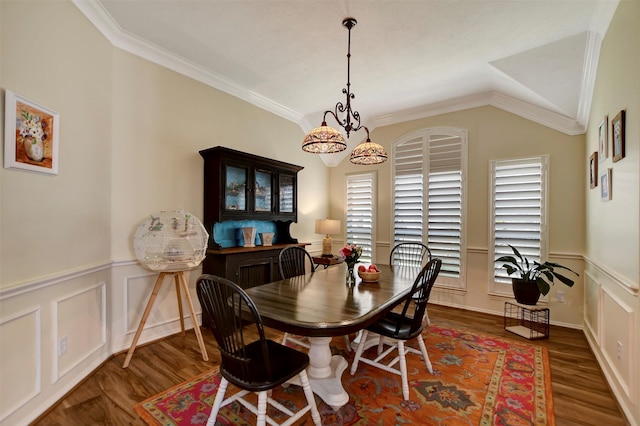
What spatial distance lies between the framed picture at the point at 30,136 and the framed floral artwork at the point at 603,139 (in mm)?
4262

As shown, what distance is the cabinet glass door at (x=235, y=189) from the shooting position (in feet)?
11.0

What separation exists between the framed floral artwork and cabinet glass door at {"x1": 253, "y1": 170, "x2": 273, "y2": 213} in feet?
11.3

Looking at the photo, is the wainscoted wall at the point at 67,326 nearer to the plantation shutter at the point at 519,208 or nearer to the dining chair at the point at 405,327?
the dining chair at the point at 405,327

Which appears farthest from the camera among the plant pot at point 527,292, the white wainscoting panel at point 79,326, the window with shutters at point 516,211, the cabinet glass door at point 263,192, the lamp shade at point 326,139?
the cabinet glass door at point 263,192

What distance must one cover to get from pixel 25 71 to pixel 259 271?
266cm

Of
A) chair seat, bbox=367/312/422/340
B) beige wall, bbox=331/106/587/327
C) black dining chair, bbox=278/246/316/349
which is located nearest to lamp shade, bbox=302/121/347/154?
black dining chair, bbox=278/246/316/349

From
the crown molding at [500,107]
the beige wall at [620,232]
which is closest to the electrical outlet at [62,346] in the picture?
the beige wall at [620,232]

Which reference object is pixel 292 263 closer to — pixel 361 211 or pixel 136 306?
pixel 136 306

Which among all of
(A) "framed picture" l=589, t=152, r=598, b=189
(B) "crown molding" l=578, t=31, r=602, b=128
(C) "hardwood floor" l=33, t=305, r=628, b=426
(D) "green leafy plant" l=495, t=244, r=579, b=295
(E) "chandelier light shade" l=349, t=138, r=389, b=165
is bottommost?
(C) "hardwood floor" l=33, t=305, r=628, b=426

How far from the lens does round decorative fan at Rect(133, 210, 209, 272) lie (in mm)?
2622

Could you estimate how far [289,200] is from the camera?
4301mm

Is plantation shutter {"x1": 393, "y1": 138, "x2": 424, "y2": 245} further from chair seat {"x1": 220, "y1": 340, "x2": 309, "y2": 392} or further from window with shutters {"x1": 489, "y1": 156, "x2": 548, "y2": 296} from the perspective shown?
chair seat {"x1": 220, "y1": 340, "x2": 309, "y2": 392}

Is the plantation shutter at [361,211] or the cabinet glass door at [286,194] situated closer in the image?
the cabinet glass door at [286,194]

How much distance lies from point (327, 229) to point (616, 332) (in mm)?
3407
